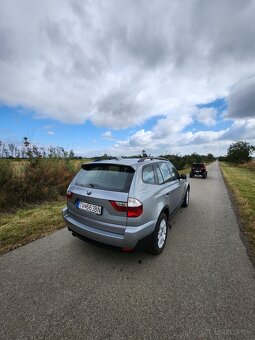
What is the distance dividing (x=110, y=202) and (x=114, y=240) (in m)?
0.58

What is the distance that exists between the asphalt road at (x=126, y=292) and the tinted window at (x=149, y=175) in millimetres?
1377

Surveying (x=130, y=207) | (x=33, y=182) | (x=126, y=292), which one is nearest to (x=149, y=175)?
(x=130, y=207)

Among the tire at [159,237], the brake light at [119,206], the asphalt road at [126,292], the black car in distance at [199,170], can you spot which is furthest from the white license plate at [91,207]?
the black car in distance at [199,170]

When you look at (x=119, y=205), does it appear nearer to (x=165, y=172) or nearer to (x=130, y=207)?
(x=130, y=207)

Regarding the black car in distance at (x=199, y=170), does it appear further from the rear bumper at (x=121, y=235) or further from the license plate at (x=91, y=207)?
the license plate at (x=91, y=207)

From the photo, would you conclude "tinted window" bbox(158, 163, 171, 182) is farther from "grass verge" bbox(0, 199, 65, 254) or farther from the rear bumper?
"grass verge" bbox(0, 199, 65, 254)

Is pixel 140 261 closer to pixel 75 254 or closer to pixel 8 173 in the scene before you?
pixel 75 254

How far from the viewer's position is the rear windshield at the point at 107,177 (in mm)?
2936

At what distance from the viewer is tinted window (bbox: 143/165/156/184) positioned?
324 cm

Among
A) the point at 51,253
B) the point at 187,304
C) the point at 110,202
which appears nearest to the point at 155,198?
the point at 110,202

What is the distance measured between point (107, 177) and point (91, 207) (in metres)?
0.58

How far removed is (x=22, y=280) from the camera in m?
2.62

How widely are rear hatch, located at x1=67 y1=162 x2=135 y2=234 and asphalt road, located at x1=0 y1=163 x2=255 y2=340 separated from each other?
748 mm

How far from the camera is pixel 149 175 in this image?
342 centimetres
